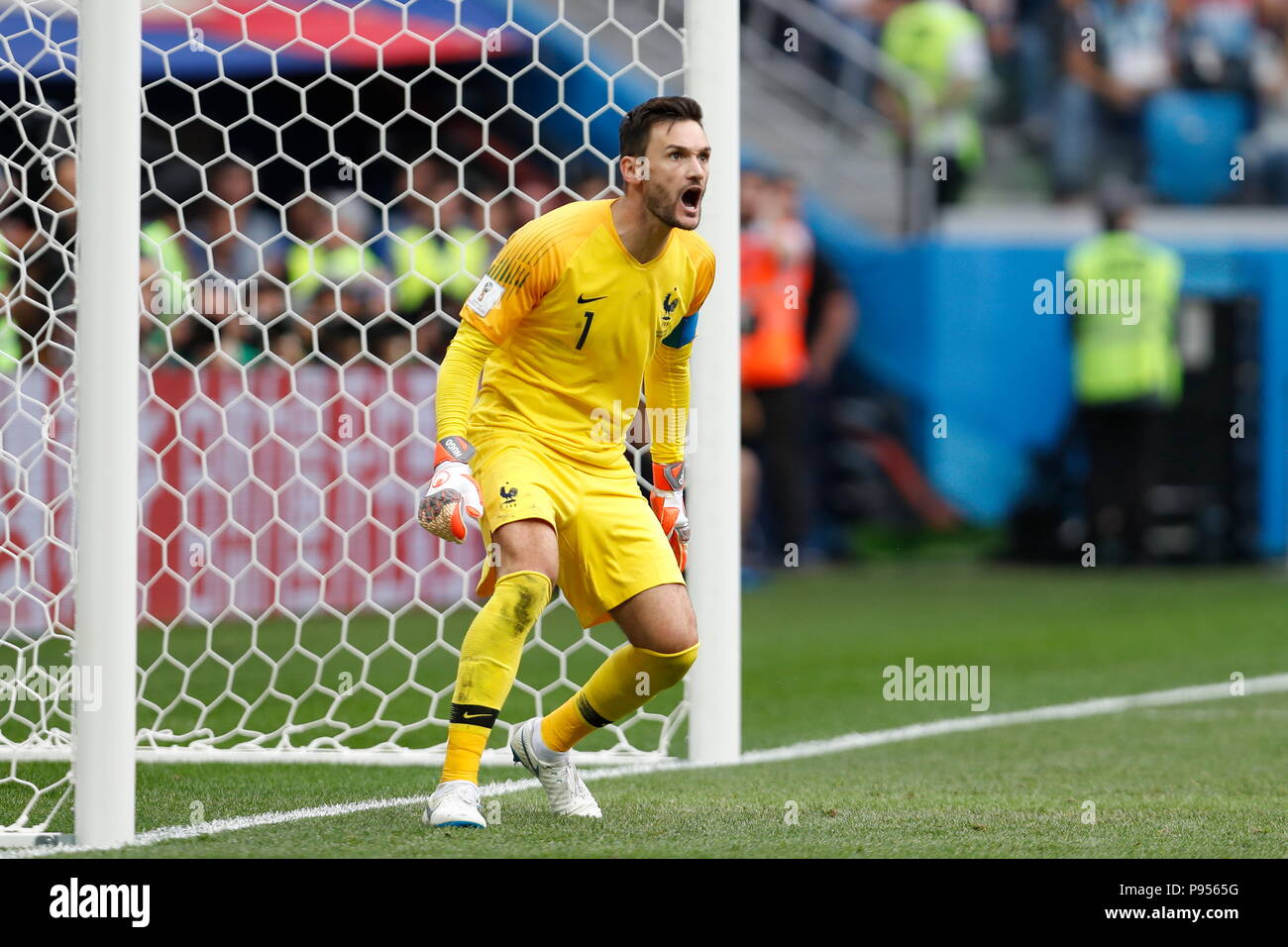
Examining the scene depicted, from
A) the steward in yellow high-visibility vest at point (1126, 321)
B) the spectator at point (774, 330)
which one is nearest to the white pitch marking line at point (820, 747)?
the spectator at point (774, 330)

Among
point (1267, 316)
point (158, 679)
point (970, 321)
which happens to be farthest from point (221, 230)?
point (1267, 316)

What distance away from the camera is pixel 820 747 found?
20.2 ft

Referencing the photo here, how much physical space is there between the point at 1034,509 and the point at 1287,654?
4.74 meters

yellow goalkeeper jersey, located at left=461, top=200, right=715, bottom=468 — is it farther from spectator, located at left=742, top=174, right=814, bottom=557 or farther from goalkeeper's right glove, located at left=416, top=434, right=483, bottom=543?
spectator, located at left=742, top=174, right=814, bottom=557

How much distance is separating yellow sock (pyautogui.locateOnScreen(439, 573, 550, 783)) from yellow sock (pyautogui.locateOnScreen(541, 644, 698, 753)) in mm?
338

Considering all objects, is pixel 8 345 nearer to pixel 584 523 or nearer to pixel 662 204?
pixel 584 523

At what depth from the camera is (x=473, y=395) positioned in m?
4.57

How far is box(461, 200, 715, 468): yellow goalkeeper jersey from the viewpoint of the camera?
4590 mm

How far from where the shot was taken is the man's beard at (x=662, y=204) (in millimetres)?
4523

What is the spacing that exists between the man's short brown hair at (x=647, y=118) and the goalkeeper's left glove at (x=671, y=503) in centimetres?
87

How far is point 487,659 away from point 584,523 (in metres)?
0.42

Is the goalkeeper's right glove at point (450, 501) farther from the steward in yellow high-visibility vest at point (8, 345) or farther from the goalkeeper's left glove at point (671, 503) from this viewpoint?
the steward in yellow high-visibility vest at point (8, 345)

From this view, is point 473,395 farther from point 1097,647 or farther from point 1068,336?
point 1068,336

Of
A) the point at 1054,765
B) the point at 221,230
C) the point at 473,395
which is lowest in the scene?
the point at 1054,765
